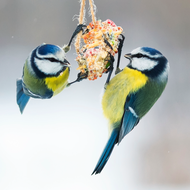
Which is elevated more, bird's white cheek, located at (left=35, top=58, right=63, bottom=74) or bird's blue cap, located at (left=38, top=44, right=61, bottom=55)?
bird's blue cap, located at (left=38, top=44, right=61, bottom=55)

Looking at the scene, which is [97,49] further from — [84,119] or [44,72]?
[84,119]

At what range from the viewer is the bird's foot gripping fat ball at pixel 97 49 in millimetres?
845

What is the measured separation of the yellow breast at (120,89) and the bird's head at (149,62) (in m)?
0.03

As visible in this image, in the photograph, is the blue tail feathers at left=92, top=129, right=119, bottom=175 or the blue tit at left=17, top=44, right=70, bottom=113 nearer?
the blue tit at left=17, top=44, right=70, bottom=113

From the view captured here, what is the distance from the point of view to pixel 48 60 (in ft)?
2.85

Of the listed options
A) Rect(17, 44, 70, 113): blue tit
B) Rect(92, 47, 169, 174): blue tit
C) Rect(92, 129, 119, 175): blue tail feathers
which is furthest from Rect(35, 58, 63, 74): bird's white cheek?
Rect(92, 129, 119, 175): blue tail feathers

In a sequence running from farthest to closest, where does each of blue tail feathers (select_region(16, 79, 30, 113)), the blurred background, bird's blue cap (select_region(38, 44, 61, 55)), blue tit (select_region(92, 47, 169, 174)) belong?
the blurred background → blue tail feathers (select_region(16, 79, 30, 113)) → blue tit (select_region(92, 47, 169, 174)) → bird's blue cap (select_region(38, 44, 61, 55))

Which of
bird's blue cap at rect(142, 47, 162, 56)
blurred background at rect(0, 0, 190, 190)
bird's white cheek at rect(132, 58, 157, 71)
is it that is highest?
bird's blue cap at rect(142, 47, 162, 56)

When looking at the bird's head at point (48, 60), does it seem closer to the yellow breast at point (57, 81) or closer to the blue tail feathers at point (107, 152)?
the yellow breast at point (57, 81)

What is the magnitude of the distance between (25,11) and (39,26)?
16 centimetres

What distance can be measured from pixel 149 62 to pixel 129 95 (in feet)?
0.47

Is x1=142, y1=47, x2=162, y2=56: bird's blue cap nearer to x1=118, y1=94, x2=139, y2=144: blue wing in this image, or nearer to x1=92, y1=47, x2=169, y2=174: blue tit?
x1=92, y1=47, x2=169, y2=174: blue tit

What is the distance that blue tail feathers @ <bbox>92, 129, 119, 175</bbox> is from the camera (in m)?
0.97

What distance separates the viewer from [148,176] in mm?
1957
